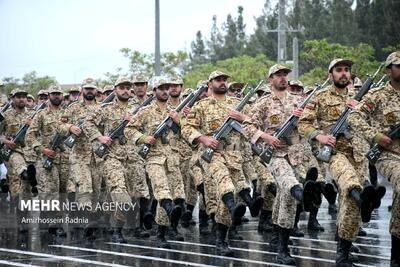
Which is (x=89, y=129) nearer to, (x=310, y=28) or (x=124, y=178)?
(x=124, y=178)

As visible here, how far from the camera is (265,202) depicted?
495 inches

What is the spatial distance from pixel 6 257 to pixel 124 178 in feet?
7.39

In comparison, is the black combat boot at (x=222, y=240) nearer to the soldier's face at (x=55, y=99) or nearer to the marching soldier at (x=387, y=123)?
the marching soldier at (x=387, y=123)

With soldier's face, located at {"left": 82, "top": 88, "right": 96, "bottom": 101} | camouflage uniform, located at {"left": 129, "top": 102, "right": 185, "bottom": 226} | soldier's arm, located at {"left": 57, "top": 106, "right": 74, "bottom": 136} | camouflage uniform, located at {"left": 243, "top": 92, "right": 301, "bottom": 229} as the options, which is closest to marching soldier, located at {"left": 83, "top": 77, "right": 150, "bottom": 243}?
camouflage uniform, located at {"left": 129, "top": 102, "right": 185, "bottom": 226}

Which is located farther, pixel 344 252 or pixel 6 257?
pixel 6 257

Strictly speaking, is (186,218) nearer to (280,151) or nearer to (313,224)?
(313,224)

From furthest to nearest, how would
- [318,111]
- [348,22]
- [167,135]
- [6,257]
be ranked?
[348,22]
[167,135]
[6,257]
[318,111]

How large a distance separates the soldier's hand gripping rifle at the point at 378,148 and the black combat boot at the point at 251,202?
218 cm

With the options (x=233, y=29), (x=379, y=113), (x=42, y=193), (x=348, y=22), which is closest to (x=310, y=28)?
(x=348, y=22)

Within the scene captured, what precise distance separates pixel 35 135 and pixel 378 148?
6.88 m

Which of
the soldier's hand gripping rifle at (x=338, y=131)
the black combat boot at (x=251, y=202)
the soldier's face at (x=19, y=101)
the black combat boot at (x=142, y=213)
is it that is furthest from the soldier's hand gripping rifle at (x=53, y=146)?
the soldier's hand gripping rifle at (x=338, y=131)

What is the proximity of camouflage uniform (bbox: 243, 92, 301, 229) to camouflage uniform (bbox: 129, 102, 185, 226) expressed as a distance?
1.62m

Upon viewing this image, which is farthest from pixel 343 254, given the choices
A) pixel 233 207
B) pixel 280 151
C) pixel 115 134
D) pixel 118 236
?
pixel 115 134

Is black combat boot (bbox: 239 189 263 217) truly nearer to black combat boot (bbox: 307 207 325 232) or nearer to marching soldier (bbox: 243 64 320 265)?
marching soldier (bbox: 243 64 320 265)
